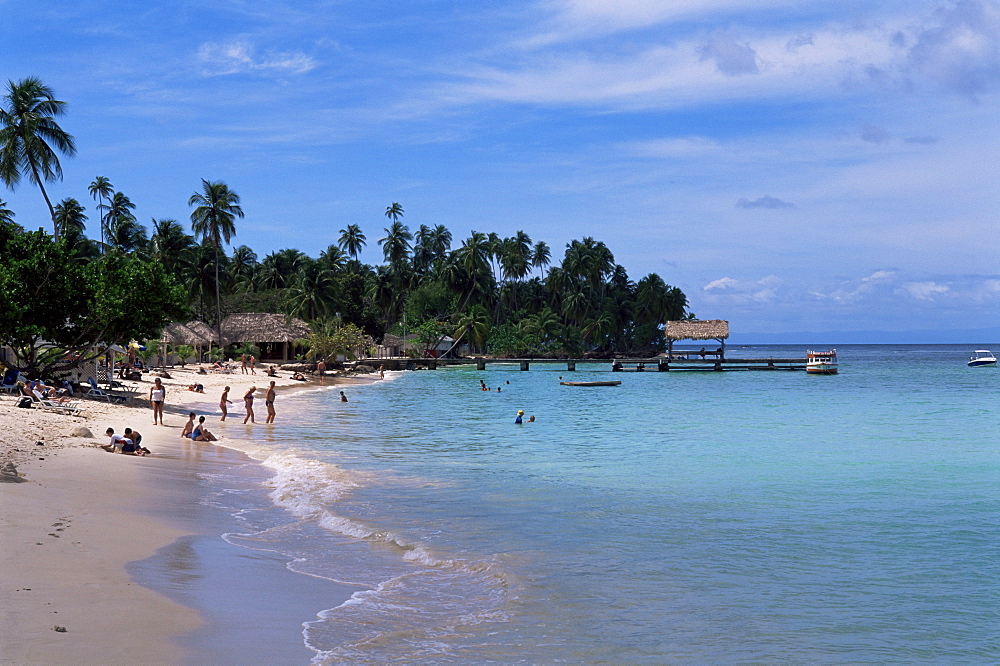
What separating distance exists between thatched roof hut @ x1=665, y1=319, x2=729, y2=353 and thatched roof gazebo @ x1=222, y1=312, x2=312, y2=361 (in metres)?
34.1

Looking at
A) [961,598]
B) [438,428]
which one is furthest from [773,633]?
[438,428]

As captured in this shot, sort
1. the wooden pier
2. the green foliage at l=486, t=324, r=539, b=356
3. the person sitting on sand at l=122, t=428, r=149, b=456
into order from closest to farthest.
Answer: the person sitting on sand at l=122, t=428, r=149, b=456 → the wooden pier → the green foliage at l=486, t=324, r=539, b=356

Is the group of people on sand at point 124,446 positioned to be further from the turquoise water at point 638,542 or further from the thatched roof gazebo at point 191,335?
the thatched roof gazebo at point 191,335

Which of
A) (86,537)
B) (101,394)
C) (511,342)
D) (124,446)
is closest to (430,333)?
(511,342)

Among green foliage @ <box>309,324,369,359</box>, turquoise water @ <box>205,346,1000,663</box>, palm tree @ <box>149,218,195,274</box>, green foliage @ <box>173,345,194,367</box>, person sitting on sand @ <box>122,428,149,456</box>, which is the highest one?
palm tree @ <box>149,218,195,274</box>

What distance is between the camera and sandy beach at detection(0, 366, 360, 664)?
5574mm

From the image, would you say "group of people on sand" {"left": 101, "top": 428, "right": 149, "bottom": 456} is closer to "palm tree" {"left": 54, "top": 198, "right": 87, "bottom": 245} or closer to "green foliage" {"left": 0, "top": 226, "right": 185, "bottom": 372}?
"green foliage" {"left": 0, "top": 226, "right": 185, "bottom": 372}

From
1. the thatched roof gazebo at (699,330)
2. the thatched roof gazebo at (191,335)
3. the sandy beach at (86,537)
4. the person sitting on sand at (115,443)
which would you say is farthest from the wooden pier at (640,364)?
the sandy beach at (86,537)

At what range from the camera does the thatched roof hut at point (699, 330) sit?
7594 centimetres

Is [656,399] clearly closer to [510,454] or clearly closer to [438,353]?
[510,454]

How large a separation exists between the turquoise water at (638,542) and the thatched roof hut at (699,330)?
165 feet

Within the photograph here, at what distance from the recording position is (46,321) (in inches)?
1064

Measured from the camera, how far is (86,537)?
27.7 feet

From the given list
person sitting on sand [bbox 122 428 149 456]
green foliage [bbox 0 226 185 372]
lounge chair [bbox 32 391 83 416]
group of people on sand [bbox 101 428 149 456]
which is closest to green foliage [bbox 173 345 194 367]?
green foliage [bbox 0 226 185 372]
